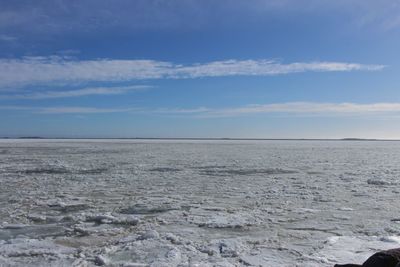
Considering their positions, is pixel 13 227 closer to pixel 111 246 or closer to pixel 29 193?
pixel 111 246

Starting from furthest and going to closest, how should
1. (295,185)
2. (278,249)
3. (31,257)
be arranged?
(295,185)
(278,249)
(31,257)

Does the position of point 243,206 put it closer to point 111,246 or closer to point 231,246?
point 231,246

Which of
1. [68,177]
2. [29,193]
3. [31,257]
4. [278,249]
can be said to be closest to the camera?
[31,257]

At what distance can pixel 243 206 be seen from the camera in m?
8.06

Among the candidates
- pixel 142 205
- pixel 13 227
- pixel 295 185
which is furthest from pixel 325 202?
pixel 13 227

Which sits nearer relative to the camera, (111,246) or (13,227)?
(111,246)

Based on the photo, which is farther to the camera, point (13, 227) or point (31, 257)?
point (13, 227)

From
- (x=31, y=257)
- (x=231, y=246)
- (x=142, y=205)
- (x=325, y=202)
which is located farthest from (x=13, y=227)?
(x=325, y=202)

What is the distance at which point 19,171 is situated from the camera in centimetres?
1404

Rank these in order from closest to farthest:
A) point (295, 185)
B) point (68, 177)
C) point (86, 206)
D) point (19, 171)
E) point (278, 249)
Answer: point (278, 249), point (86, 206), point (295, 185), point (68, 177), point (19, 171)

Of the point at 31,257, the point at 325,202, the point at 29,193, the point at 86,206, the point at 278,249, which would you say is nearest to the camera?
the point at 31,257

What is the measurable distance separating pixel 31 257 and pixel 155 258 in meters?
1.36

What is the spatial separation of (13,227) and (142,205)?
252 centimetres

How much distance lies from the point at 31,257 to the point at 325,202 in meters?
5.75
